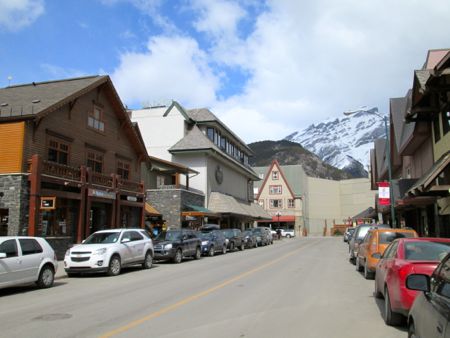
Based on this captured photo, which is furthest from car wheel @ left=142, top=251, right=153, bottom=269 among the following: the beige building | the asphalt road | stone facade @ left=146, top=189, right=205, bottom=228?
the beige building

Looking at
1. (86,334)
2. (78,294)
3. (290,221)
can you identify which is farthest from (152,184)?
(290,221)

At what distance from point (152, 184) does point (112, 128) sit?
33.2ft

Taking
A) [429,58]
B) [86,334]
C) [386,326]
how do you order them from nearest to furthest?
1. [86,334]
2. [386,326]
3. [429,58]

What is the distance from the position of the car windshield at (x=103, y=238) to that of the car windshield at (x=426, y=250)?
12.5 m

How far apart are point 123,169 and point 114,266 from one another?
16532 mm

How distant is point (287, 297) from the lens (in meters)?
11.5

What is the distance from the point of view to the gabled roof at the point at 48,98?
2414 cm

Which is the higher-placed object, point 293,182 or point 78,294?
point 293,182

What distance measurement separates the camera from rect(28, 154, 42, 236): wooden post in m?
22.2

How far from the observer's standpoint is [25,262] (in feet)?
43.6

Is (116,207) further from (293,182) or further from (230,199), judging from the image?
(293,182)

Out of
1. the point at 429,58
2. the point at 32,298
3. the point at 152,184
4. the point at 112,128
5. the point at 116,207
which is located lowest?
the point at 32,298

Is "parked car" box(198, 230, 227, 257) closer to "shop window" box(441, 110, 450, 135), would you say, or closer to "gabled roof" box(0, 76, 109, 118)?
"gabled roof" box(0, 76, 109, 118)

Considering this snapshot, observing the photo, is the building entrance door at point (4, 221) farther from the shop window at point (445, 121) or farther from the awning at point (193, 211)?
the shop window at point (445, 121)
